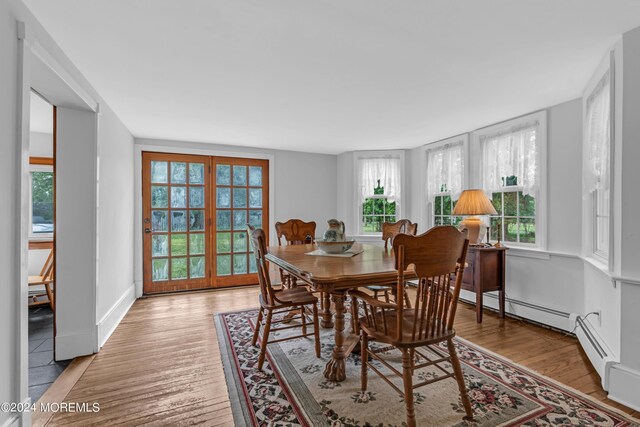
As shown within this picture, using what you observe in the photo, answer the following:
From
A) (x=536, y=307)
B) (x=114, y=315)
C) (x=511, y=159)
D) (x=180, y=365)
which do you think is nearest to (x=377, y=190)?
(x=511, y=159)

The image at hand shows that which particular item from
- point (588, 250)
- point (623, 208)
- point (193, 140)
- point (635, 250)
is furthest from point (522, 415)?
point (193, 140)

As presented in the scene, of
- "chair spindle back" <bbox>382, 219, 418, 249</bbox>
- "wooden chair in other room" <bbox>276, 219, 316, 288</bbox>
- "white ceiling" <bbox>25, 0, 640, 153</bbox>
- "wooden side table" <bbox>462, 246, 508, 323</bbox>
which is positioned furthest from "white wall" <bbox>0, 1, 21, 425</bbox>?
"wooden side table" <bbox>462, 246, 508, 323</bbox>

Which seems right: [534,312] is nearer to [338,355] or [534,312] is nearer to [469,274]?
[469,274]

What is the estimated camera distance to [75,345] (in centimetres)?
248

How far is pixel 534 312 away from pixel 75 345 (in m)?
4.33

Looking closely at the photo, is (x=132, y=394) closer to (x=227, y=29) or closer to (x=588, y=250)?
(x=227, y=29)

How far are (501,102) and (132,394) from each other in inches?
154

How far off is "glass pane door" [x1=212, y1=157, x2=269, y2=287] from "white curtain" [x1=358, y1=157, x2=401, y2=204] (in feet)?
5.44

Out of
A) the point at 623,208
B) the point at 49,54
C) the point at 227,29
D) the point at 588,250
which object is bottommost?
the point at 588,250

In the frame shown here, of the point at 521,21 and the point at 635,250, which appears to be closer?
the point at 521,21

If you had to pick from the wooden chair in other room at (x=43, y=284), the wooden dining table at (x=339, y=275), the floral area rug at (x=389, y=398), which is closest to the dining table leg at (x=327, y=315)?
the wooden dining table at (x=339, y=275)

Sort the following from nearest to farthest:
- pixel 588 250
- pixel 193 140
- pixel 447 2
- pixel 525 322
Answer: pixel 447 2 < pixel 588 250 < pixel 525 322 < pixel 193 140

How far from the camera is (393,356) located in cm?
239

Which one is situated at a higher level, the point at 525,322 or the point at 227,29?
the point at 227,29
